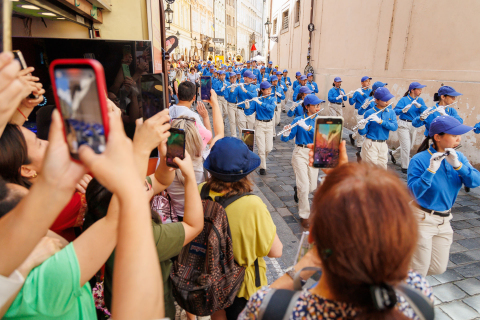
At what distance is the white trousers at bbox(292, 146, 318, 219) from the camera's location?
5031 mm

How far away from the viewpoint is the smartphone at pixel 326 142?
1.95m

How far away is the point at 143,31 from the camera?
17.6 ft

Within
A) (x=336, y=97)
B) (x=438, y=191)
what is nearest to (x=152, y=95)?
(x=438, y=191)

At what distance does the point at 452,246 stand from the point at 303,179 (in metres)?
2.34

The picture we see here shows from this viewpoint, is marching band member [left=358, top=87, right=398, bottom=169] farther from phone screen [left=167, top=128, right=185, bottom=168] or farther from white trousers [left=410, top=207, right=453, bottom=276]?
phone screen [left=167, top=128, right=185, bottom=168]

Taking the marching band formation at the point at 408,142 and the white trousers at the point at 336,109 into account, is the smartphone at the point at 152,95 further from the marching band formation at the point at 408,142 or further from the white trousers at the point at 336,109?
the white trousers at the point at 336,109

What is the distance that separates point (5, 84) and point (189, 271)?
4.86ft

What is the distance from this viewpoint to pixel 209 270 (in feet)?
6.06

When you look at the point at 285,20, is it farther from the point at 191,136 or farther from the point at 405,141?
the point at 191,136

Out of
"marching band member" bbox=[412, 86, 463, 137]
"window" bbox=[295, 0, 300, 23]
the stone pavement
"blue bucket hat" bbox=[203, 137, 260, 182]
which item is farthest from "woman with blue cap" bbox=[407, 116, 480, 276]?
"window" bbox=[295, 0, 300, 23]

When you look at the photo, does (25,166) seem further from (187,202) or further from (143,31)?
(143,31)

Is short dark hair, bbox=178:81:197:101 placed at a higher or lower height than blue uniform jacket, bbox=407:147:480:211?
higher

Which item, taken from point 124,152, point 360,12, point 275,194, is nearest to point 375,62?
point 360,12

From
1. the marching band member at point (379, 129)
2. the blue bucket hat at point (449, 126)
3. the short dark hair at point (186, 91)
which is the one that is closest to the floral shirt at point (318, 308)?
the blue bucket hat at point (449, 126)
